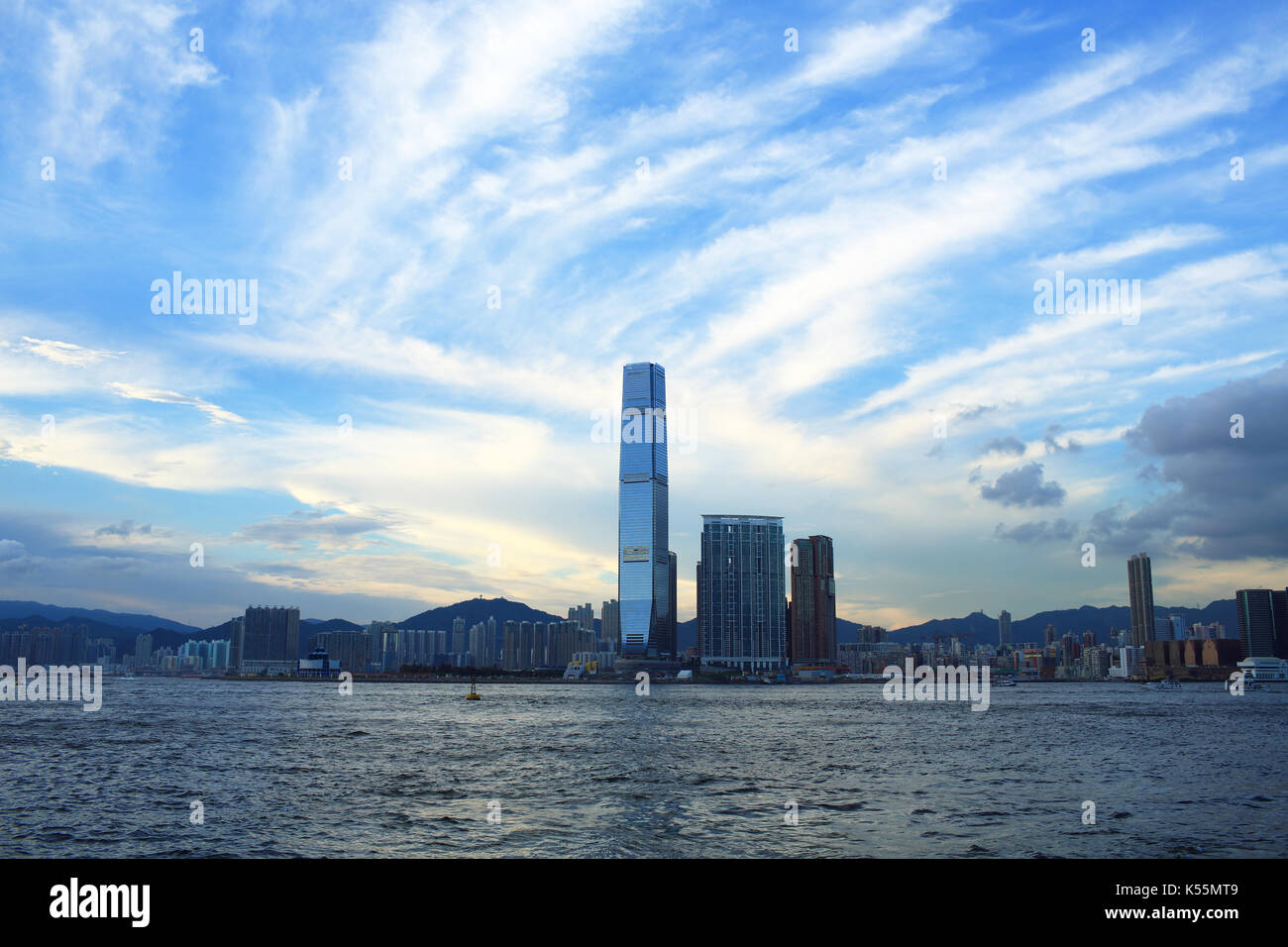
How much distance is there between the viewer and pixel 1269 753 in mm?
72500

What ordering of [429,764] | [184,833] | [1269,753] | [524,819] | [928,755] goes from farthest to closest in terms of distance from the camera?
[1269,753]
[928,755]
[429,764]
[524,819]
[184,833]

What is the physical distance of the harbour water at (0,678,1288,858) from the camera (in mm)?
33000

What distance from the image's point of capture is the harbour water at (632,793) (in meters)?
33.0

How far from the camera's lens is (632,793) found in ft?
149
